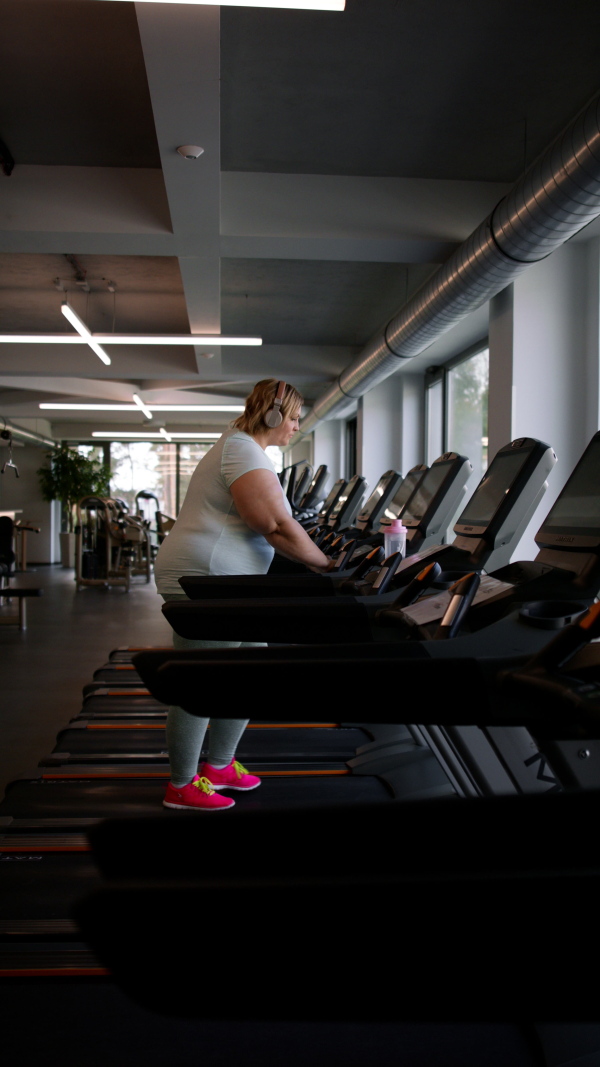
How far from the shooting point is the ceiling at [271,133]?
3.24 metres

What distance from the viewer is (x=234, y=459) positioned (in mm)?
2143

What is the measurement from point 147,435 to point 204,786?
13.5 m

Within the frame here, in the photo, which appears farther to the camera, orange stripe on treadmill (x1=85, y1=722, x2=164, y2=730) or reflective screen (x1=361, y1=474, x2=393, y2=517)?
reflective screen (x1=361, y1=474, x2=393, y2=517)

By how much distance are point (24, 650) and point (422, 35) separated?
4536mm

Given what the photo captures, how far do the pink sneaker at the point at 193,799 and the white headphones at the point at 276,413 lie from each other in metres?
1.12

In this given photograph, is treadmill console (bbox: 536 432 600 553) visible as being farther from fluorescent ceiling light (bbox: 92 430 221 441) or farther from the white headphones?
fluorescent ceiling light (bbox: 92 430 221 441)

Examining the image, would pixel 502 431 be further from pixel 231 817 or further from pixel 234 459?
pixel 231 817

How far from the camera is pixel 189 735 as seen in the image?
2.10 meters

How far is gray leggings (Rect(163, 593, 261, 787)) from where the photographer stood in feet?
6.82

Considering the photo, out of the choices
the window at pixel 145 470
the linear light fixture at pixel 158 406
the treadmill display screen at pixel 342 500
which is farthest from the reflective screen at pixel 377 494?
the window at pixel 145 470

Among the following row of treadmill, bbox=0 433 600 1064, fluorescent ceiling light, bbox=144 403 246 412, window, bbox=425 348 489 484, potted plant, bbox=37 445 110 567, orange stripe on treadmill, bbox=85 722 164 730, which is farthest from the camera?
potted plant, bbox=37 445 110 567

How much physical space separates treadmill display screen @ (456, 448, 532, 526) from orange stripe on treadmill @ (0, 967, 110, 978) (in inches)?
60.5

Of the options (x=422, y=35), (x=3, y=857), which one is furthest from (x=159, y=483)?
(x=3, y=857)

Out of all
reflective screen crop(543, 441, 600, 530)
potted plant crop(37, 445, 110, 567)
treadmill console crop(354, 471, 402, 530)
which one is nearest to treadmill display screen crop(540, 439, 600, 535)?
reflective screen crop(543, 441, 600, 530)
